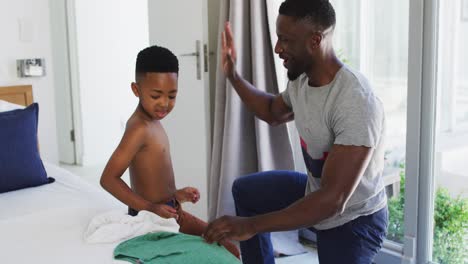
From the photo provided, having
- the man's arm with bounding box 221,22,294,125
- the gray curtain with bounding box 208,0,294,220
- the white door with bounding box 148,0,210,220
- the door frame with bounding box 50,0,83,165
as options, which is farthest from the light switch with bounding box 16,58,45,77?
the man's arm with bounding box 221,22,294,125

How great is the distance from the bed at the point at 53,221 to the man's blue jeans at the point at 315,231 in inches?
18.7

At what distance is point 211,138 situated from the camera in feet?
9.12

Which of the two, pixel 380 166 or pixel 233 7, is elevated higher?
pixel 233 7

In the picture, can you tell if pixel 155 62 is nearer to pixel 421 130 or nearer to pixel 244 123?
pixel 244 123

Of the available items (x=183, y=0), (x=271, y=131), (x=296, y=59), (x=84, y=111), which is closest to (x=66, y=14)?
(x=84, y=111)

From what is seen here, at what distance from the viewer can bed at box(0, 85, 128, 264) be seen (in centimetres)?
133

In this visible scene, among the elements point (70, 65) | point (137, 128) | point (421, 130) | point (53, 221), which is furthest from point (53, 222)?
point (70, 65)

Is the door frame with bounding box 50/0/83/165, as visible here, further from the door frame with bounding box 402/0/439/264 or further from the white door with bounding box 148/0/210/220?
the door frame with bounding box 402/0/439/264

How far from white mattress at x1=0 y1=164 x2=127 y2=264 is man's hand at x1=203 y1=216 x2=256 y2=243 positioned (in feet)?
0.86

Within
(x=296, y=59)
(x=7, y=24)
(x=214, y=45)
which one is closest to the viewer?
(x=296, y=59)

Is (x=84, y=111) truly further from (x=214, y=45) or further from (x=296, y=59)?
(x=296, y=59)

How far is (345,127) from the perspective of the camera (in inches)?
60.9

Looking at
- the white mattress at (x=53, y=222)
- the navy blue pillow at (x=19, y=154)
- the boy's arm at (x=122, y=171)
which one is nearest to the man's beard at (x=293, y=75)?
the boy's arm at (x=122, y=171)

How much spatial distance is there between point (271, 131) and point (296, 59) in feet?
2.97
